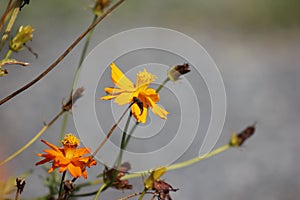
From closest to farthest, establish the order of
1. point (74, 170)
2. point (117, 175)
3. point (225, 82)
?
point (74, 170)
point (117, 175)
point (225, 82)

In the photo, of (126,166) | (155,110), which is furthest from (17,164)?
(155,110)

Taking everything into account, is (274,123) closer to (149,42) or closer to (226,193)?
(226,193)

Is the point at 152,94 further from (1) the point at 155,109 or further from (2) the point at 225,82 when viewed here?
(2) the point at 225,82

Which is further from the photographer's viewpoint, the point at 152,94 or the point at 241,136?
the point at 241,136

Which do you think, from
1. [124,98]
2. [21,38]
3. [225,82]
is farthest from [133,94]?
[225,82]

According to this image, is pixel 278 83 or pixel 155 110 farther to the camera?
pixel 278 83

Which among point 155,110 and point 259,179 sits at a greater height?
point 259,179

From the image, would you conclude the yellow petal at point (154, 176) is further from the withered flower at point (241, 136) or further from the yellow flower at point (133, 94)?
the withered flower at point (241, 136)

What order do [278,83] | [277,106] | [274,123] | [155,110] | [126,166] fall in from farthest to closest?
[278,83], [277,106], [274,123], [126,166], [155,110]

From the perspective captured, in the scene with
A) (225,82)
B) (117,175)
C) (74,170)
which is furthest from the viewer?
(225,82)
